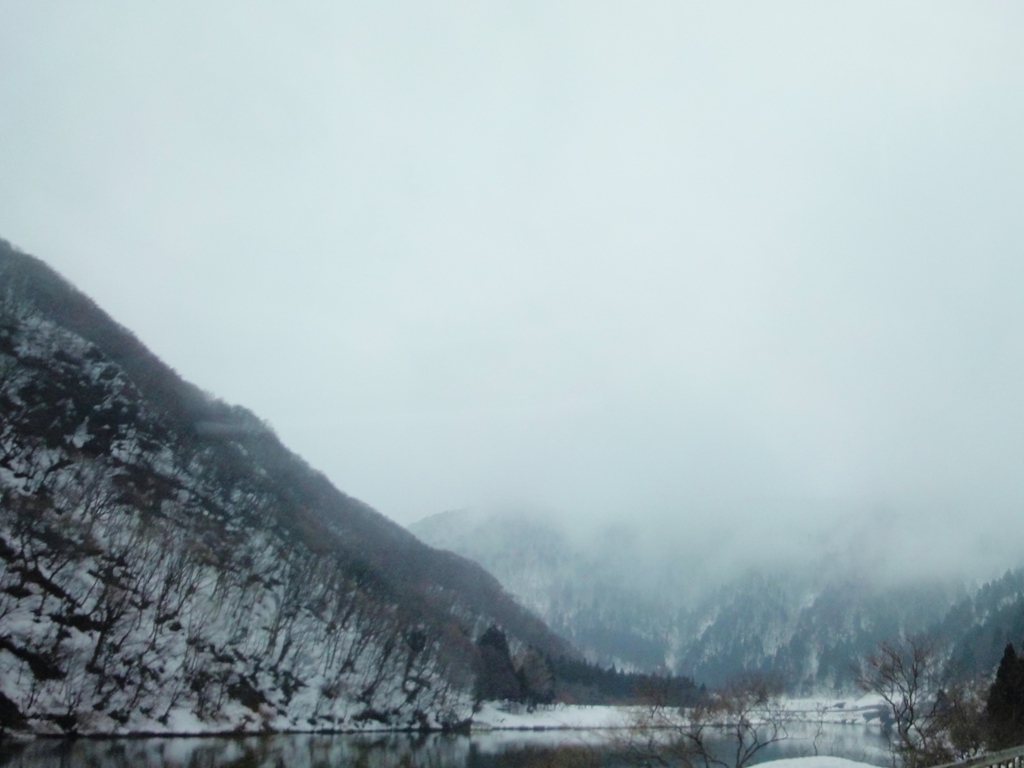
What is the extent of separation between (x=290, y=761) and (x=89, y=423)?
5391 cm

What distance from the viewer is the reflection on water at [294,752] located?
145 feet

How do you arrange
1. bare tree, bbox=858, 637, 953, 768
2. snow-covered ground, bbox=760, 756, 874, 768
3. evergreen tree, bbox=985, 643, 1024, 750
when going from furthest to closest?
evergreen tree, bbox=985, 643, 1024, 750 → bare tree, bbox=858, 637, 953, 768 → snow-covered ground, bbox=760, 756, 874, 768

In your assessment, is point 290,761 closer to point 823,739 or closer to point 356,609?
point 356,609

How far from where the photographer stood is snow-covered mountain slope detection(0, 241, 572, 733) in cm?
6175

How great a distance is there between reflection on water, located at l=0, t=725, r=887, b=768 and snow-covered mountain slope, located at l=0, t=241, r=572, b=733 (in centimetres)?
560

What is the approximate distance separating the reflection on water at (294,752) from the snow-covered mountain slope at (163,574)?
560 centimetres

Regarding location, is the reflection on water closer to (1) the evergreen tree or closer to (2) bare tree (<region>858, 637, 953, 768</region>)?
(2) bare tree (<region>858, 637, 953, 768</region>)

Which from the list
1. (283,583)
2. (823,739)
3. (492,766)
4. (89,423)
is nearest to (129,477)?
(89,423)

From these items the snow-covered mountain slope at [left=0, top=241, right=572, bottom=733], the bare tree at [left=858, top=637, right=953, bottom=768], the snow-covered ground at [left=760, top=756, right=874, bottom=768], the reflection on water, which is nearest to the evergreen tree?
the bare tree at [left=858, top=637, right=953, bottom=768]

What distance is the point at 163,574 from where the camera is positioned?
251ft

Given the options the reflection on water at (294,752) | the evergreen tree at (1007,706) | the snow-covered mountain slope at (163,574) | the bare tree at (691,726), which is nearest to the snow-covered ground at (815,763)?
the bare tree at (691,726)

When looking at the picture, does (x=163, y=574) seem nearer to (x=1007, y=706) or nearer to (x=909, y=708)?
(x=909, y=708)

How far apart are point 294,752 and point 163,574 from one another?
90.9 ft

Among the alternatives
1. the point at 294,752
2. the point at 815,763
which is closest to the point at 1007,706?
the point at 815,763
